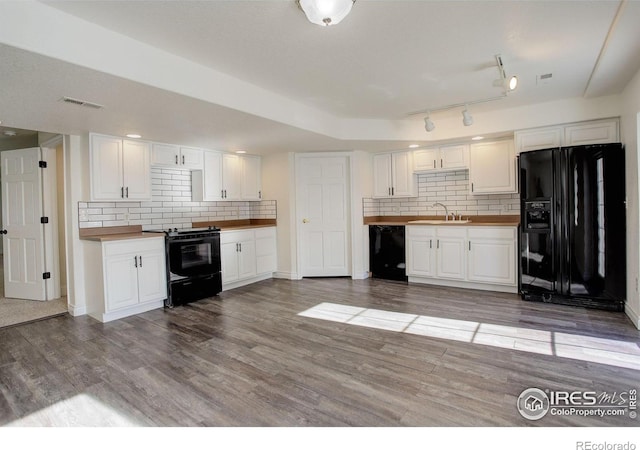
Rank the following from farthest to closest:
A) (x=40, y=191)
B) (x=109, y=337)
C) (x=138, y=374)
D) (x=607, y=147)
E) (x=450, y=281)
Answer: (x=450, y=281)
(x=40, y=191)
(x=607, y=147)
(x=109, y=337)
(x=138, y=374)

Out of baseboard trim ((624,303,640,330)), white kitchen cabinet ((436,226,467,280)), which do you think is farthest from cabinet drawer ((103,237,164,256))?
baseboard trim ((624,303,640,330))

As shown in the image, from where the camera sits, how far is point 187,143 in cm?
460

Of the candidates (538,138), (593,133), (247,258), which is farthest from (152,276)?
(593,133)

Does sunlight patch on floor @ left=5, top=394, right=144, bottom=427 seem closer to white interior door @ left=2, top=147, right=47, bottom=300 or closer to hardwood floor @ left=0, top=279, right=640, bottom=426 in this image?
hardwood floor @ left=0, top=279, right=640, bottom=426

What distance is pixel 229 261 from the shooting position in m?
5.02

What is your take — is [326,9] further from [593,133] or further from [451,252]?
[451,252]

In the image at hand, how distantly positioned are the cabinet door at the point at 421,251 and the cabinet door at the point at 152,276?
11.1ft

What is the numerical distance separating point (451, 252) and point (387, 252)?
0.97 m

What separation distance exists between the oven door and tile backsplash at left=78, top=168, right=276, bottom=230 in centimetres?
70

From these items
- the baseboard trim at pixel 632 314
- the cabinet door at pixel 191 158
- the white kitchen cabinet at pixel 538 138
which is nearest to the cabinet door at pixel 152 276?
the cabinet door at pixel 191 158

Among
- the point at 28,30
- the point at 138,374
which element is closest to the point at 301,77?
the point at 28,30

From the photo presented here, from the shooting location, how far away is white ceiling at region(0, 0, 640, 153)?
7.11ft

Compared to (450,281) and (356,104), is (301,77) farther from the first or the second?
(450,281)

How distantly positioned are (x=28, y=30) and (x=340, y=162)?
4.10 meters
